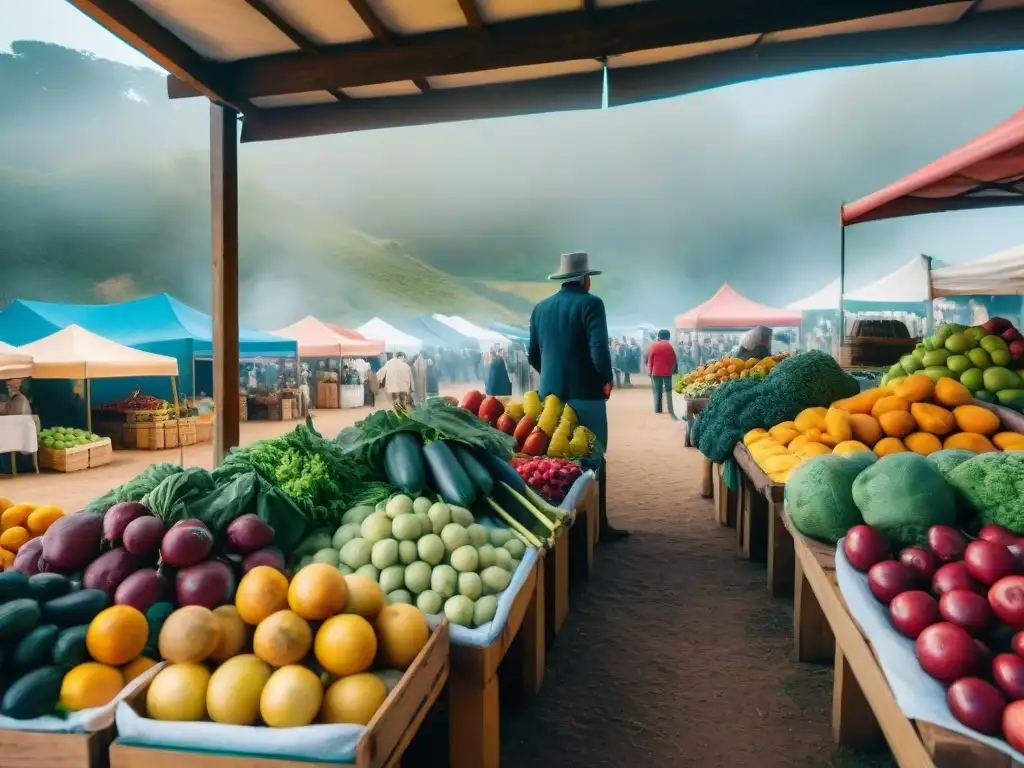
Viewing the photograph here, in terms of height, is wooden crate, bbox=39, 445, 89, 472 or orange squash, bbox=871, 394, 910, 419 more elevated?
orange squash, bbox=871, 394, 910, 419

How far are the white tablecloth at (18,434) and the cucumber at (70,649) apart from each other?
943 cm

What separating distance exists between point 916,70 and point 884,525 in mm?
91847

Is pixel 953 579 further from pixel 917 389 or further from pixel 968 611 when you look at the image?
pixel 917 389

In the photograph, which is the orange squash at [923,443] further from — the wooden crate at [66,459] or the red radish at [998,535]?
the wooden crate at [66,459]

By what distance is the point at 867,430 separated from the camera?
3338 mm

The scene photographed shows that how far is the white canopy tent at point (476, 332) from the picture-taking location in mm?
26750

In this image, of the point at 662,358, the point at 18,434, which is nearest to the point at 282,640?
the point at 18,434

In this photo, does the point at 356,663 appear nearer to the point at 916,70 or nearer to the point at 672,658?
the point at 672,658

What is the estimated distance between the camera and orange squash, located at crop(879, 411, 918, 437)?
A: 327cm

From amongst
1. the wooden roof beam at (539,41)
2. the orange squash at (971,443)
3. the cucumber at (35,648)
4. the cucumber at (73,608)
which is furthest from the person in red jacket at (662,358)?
the cucumber at (35,648)

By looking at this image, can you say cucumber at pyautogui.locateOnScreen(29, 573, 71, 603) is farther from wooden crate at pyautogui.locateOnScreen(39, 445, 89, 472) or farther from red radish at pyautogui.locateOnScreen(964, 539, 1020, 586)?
wooden crate at pyautogui.locateOnScreen(39, 445, 89, 472)

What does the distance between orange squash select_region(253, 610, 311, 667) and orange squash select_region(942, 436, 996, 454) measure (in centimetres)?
296

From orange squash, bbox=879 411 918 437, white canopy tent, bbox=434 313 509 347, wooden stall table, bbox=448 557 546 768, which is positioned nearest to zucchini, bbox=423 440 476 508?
wooden stall table, bbox=448 557 546 768

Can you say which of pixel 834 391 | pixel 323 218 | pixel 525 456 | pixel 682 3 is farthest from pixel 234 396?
pixel 323 218
